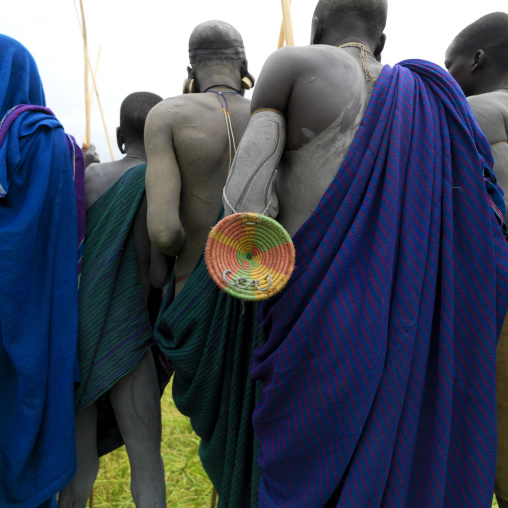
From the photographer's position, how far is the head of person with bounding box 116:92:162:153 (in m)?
2.39

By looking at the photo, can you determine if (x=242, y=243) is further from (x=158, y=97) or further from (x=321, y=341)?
(x=158, y=97)

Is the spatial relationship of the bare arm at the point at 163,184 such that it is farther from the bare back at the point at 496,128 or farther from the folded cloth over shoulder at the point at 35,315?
the bare back at the point at 496,128

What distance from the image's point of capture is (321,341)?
4.15 feet

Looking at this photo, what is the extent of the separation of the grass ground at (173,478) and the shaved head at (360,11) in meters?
2.58

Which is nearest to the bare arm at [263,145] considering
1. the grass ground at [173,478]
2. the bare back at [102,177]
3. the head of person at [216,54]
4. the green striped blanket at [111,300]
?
the head of person at [216,54]

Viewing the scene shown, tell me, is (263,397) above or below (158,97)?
below

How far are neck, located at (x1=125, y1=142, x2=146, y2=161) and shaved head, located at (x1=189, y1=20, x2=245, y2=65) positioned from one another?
58 cm

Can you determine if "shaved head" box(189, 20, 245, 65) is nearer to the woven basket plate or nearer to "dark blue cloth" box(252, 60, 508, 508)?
"dark blue cloth" box(252, 60, 508, 508)

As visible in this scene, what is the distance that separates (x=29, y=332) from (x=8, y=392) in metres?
0.25

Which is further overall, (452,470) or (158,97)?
(158,97)

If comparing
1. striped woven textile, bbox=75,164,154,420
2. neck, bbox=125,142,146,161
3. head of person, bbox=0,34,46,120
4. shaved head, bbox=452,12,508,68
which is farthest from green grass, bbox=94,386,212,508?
shaved head, bbox=452,12,508,68

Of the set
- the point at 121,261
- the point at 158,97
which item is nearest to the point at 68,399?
the point at 121,261

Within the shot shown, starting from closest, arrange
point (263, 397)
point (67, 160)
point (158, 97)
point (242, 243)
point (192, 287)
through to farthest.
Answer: point (242, 243)
point (263, 397)
point (192, 287)
point (67, 160)
point (158, 97)

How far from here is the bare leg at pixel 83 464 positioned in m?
2.02
